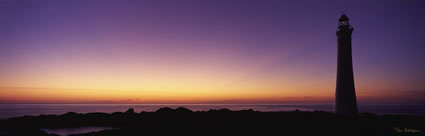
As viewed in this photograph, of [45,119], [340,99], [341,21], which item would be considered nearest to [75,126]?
[45,119]

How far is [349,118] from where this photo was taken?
66.1ft

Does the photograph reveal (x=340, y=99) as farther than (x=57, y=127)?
No

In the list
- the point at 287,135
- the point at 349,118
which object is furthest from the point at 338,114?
the point at 287,135

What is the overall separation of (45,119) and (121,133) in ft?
57.4

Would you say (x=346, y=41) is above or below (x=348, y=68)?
above

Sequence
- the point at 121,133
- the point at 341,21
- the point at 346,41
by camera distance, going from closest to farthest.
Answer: the point at 121,133
the point at 346,41
the point at 341,21

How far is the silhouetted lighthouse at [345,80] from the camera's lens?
20422mm

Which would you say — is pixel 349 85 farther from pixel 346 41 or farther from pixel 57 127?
pixel 57 127

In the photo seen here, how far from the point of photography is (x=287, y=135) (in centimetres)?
1280

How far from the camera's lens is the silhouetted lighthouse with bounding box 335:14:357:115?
20.4m

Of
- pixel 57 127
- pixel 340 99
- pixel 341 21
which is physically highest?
pixel 341 21

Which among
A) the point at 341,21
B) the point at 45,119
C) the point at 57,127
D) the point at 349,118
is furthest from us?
the point at 45,119

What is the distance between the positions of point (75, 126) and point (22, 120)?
187 inches

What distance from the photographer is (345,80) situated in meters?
20.6
